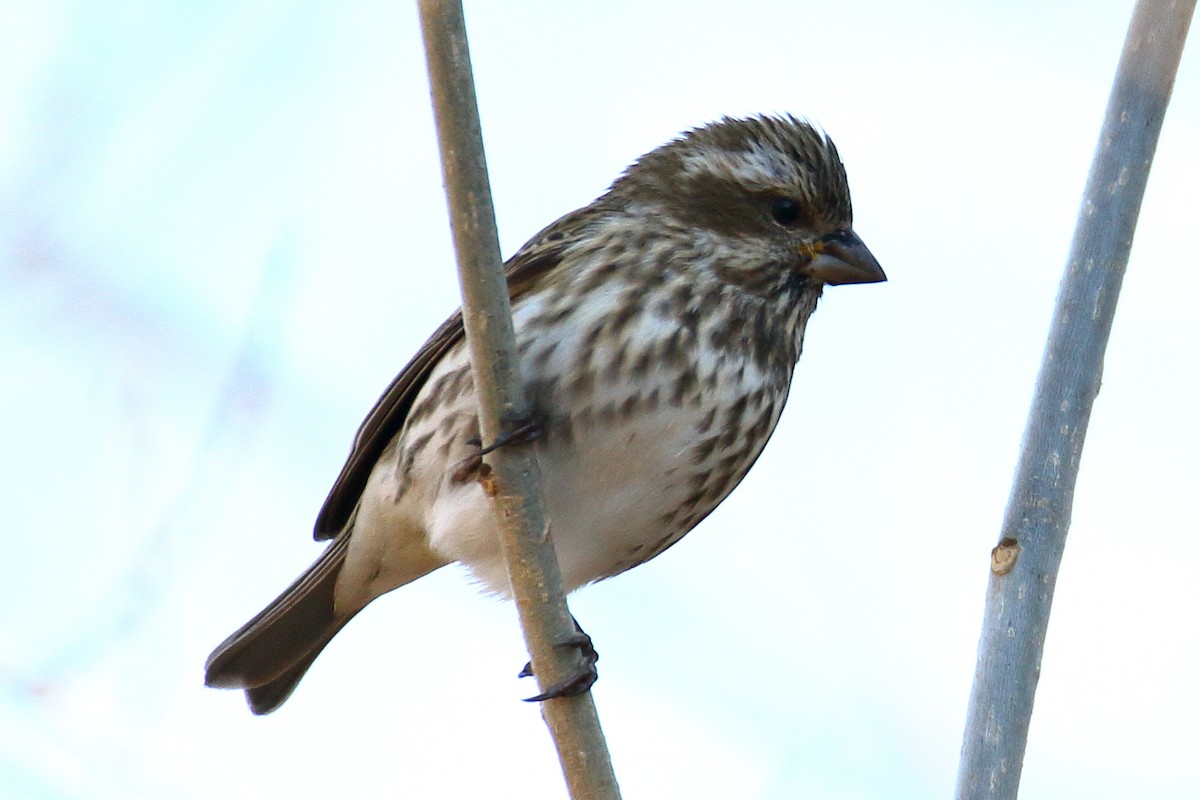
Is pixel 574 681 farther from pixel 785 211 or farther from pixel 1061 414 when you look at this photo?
pixel 785 211

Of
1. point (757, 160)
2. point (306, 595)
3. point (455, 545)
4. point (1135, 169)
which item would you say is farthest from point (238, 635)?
point (1135, 169)

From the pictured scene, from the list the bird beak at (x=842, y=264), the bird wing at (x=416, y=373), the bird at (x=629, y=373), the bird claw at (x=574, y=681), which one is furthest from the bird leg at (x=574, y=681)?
the bird beak at (x=842, y=264)

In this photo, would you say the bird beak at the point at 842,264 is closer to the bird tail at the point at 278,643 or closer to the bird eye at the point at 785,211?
the bird eye at the point at 785,211

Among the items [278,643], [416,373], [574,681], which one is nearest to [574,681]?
[574,681]

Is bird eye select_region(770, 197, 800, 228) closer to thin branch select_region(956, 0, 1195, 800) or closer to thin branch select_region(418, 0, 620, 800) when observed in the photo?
thin branch select_region(956, 0, 1195, 800)

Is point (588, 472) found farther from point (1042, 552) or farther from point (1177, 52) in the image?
point (1177, 52)

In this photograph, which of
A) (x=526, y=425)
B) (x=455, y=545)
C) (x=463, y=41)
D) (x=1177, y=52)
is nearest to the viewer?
(x=463, y=41)

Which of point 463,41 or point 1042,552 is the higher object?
point 463,41

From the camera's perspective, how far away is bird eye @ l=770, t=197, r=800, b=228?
A: 13.1 feet

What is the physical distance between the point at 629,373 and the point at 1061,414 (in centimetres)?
106

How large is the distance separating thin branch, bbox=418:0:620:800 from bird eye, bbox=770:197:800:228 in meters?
1.42

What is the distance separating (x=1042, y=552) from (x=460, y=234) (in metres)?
1.16

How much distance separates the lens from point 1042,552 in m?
2.77

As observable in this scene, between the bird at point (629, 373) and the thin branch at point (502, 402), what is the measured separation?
0.59 m
